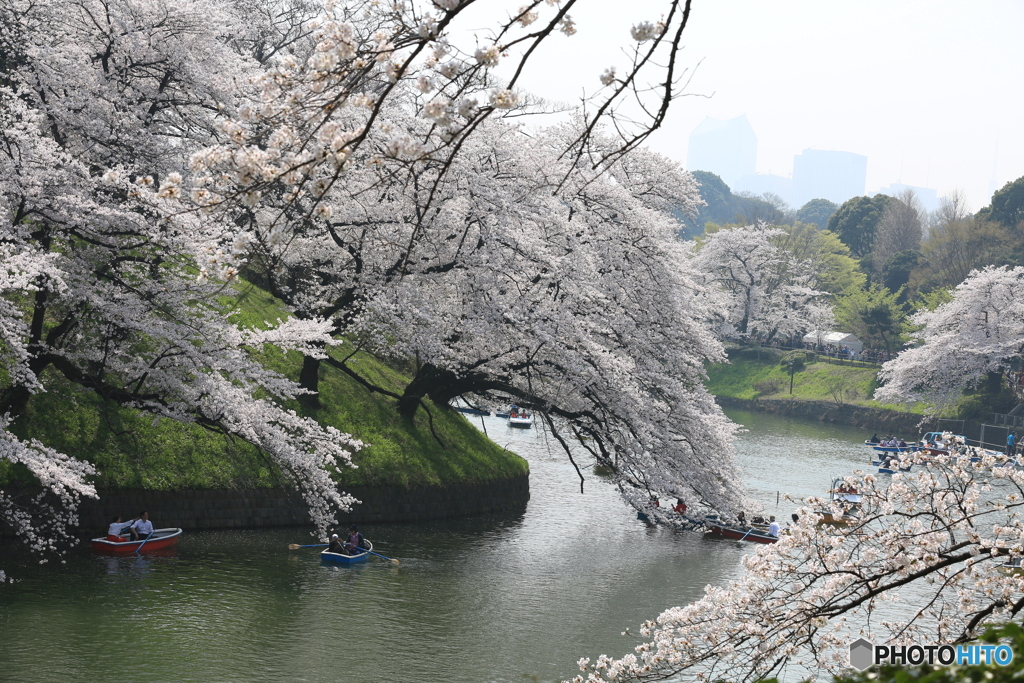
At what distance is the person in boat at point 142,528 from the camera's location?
16078 mm

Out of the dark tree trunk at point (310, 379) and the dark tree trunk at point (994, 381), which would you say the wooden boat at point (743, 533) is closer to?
the dark tree trunk at point (310, 379)

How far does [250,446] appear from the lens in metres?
Answer: 20.3

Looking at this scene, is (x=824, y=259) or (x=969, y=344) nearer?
(x=969, y=344)

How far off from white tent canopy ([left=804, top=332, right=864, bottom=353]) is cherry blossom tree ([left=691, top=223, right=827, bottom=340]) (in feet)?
3.64

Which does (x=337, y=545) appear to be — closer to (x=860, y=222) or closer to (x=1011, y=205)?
(x=1011, y=205)

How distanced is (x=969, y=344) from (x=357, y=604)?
41785mm

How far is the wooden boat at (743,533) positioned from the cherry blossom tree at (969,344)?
92.5 feet

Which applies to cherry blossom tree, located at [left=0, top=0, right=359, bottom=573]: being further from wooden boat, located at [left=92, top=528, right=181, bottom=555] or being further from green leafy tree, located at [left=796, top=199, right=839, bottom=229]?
green leafy tree, located at [left=796, top=199, right=839, bottom=229]

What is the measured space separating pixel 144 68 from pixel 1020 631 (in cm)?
2126

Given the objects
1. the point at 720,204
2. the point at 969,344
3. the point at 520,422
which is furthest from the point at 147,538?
the point at 720,204

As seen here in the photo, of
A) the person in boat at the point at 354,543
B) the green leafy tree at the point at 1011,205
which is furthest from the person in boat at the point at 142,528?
the green leafy tree at the point at 1011,205

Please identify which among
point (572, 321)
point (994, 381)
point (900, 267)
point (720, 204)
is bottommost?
point (572, 321)

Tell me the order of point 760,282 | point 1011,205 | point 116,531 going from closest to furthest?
1. point 116,531
2. point 1011,205
3. point 760,282

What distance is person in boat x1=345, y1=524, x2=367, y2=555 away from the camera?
17.9 metres
